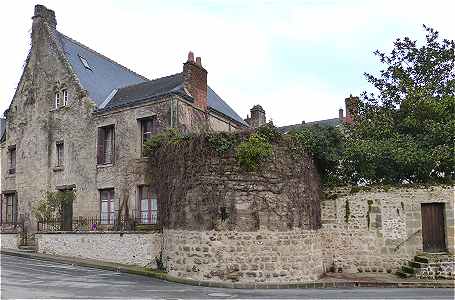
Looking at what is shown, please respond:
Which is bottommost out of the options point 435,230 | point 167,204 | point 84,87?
point 435,230

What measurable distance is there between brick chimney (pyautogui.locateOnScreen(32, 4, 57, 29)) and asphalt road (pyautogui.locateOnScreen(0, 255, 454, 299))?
48.0 ft

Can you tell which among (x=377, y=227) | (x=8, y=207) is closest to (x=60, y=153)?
(x=8, y=207)

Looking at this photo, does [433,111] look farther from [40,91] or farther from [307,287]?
[40,91]

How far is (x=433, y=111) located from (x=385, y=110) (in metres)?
1.96

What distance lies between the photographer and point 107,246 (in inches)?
674

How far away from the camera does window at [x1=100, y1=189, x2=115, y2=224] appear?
64.8 ft

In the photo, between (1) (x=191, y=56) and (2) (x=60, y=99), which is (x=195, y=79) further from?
(2) (x=60, y=99)

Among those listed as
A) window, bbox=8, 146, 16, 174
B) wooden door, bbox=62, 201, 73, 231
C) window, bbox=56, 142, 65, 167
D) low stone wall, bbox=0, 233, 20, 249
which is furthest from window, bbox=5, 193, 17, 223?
wooden door, bbox=62, 201, 73, 231

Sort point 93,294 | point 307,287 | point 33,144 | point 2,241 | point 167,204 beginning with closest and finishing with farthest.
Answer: point 93,294, point 307,287, point 167,204, point 2,241, point 33,144

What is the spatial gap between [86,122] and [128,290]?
37.9ft

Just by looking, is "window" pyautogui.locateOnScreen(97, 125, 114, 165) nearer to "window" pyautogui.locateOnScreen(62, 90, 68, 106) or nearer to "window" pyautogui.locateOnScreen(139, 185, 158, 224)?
"window" pyautogui.locateOnScreen(139, 185, 158, 224)

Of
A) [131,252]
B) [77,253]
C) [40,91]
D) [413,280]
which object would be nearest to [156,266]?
[131,252]

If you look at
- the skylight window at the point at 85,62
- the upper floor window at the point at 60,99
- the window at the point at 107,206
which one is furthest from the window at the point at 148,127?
the skylight window at the point at 85,62

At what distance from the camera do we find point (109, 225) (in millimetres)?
19516
